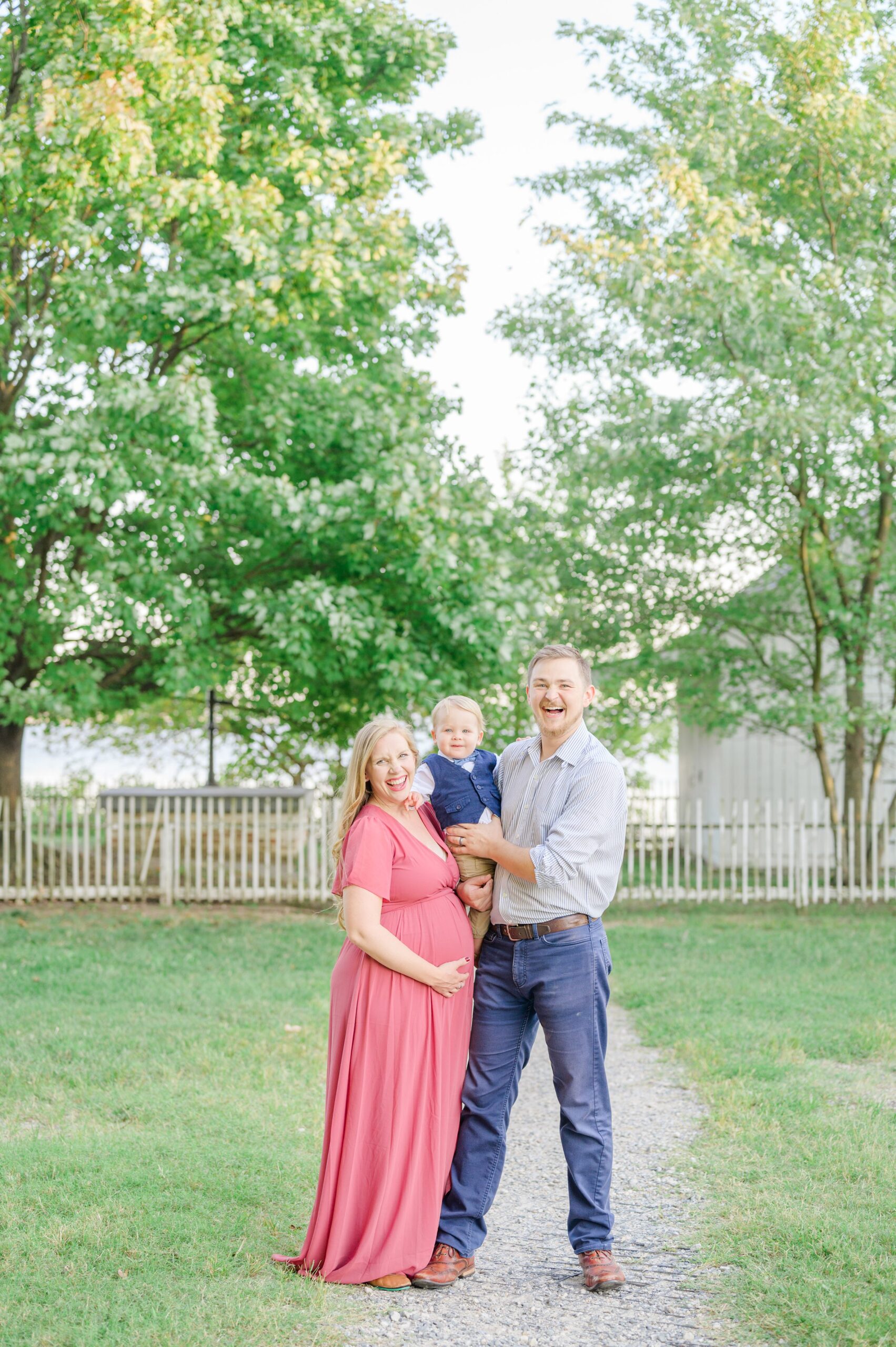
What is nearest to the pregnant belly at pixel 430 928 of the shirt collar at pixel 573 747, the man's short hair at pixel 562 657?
the shirt collar at pixel 573 747

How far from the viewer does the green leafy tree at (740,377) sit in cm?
1332

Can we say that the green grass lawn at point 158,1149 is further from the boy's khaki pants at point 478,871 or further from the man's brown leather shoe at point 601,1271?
the boy's khaki pants at point 478,871

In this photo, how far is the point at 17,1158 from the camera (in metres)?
5.33

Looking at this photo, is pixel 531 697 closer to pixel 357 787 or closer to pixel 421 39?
pixel 357 787

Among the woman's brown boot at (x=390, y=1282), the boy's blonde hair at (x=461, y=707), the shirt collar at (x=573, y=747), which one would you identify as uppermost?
the boy's blonde hair at (x=461, y=707)

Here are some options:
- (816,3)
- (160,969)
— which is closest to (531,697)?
(160,969)

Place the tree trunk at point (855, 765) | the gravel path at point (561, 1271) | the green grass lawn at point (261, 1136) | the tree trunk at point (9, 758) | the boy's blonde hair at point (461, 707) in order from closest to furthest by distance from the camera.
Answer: the gravel path at point (561, 1271) < the green grass lawn at point (261, 1136) < the boy's blonde hair at point (461, 707) < the tree trunk at point (9, 758) < the tree trunk at point (855, 765)

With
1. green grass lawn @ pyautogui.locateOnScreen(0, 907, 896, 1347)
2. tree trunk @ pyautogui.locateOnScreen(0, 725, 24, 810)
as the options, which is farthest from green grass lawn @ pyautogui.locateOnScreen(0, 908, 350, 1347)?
tree trunk @ pyautogui.locateOnScreen(0, 725, 24, 810)

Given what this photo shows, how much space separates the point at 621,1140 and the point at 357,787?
272 cm

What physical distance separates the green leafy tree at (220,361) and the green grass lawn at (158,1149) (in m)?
3.82

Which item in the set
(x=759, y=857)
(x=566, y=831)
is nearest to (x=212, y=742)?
(x=759, y=857)

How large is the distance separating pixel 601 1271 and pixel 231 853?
11.6 metres

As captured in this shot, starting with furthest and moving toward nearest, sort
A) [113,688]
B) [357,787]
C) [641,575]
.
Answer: [641,575] < [113,688] < [357,787]

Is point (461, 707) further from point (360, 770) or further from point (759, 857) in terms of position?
point (759, 857)
